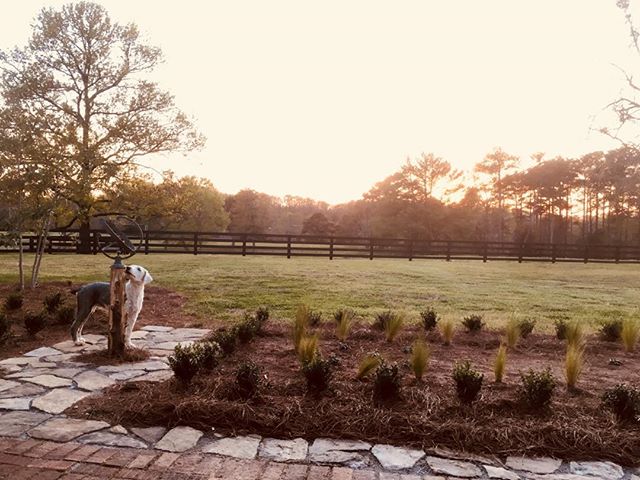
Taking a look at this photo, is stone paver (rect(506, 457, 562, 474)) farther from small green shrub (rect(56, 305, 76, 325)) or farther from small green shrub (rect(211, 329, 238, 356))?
small green shrub (rect(56, 305, 76, 325))

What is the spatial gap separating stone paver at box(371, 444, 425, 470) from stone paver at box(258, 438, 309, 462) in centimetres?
39

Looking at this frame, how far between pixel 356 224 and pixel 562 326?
36.3m

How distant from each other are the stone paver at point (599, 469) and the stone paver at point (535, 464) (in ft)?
0.28

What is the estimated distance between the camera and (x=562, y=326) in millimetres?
5355

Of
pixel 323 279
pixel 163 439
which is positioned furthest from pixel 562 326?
pixel 323 279

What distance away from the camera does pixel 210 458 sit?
244cm

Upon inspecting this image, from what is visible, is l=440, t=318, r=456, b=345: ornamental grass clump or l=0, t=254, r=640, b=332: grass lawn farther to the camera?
l=0, t=254, r=640, b=332: grass lawn

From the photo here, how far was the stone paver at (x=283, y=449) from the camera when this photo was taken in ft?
8.12

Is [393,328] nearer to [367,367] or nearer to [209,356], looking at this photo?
[367,367]

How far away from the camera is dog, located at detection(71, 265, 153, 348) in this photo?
175 inches

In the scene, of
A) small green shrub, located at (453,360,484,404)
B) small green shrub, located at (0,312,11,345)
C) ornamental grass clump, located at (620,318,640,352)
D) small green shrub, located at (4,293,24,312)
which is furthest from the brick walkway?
small green shrub, located at (4,293,24,312)

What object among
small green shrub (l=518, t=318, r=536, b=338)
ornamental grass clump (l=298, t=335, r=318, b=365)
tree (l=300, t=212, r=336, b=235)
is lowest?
small green shrub (l=518, t=318, r=536, b=338)

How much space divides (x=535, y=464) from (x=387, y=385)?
3.26 feet

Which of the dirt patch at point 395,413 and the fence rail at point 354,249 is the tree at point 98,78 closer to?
the fence rail at point 354,249
